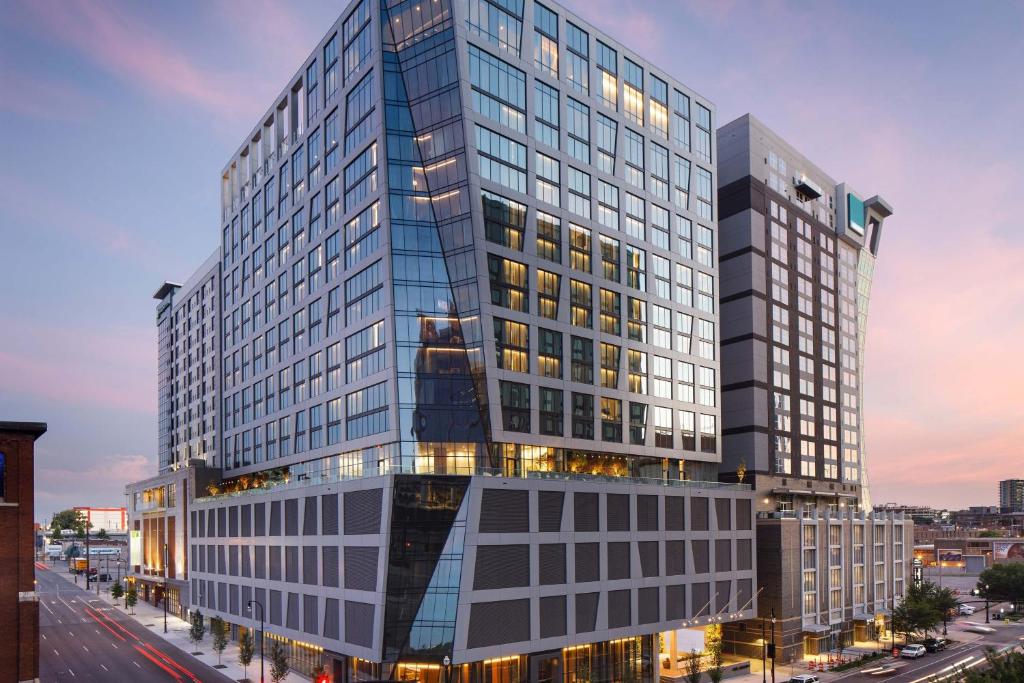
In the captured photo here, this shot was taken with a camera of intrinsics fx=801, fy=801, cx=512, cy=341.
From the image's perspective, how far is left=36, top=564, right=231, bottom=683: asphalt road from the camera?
251 feet

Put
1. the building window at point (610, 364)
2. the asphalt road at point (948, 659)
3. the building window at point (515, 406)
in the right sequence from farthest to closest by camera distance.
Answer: the building window at point (610, 364) → the asphalt road at point (948, 659) → the building window at point (515, 406)

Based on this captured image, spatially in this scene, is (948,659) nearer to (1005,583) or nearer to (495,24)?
(1005,583)

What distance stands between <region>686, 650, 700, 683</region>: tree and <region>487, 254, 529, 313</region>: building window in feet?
118

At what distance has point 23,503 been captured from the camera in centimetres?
4722

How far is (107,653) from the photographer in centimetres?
8944

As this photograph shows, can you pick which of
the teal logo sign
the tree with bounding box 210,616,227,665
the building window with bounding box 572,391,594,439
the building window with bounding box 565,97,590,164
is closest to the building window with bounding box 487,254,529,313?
the building window with bounding box 572,391,594,439

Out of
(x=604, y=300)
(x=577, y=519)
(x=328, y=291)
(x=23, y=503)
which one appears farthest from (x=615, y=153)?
(x=23, y=503)

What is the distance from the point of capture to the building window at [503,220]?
73938 millimetres

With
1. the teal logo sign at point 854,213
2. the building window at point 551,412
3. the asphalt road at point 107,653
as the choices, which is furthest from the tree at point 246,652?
the teal logo sign at point 854,213

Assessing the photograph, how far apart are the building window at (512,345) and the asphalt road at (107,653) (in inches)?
1573

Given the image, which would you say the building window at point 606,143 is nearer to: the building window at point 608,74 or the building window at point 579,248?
the building window at point 608,74

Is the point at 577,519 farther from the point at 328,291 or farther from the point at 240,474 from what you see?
the point at 240,474

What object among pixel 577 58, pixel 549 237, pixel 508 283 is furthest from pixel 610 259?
pixel 577 58

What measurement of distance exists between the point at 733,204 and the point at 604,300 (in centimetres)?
3059
